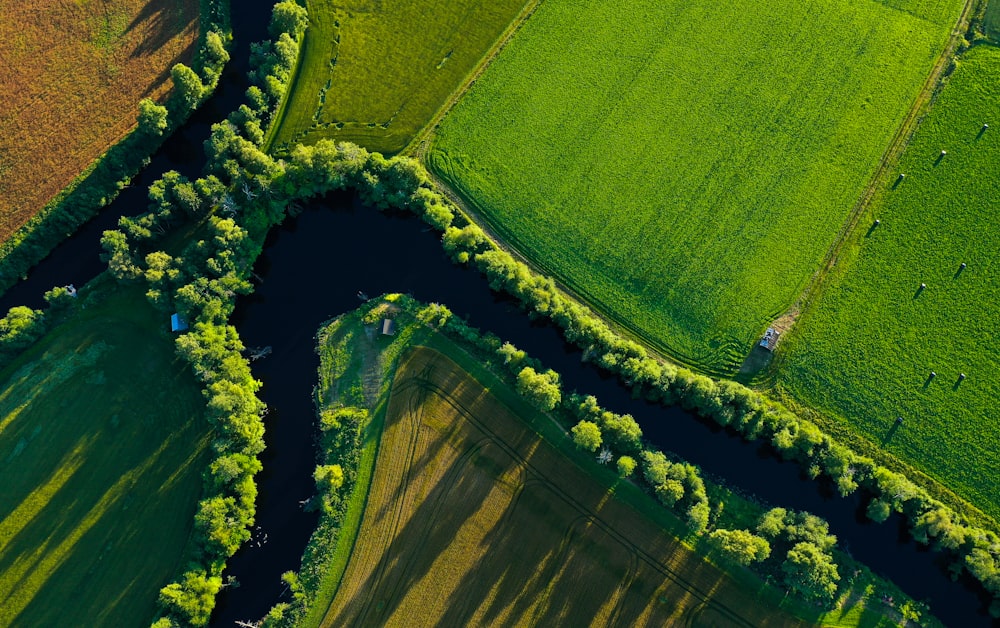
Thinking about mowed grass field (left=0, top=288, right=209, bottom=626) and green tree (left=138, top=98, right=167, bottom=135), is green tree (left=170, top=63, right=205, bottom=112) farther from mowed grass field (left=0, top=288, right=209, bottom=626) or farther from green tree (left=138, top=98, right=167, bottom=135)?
mowed grass field (left=0, top=288, right=209, bottom=626)

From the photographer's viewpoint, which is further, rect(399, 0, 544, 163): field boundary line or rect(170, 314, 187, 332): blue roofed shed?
rect(399, 0, 544, 163): field boundary line

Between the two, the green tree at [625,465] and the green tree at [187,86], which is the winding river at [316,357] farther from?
the green tree at [625,465]

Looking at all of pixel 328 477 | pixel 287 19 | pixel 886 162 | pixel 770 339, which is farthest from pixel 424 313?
pixel 886 162

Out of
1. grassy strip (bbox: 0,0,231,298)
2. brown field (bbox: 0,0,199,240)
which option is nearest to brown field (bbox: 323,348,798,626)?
grassy strip (bbox: 0,0,231,298)

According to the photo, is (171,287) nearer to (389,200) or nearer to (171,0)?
(389,200)

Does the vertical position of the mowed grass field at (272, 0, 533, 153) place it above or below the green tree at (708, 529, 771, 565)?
above

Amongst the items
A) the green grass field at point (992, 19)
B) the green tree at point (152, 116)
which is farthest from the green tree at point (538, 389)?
the green grass field at point (992, 19)
